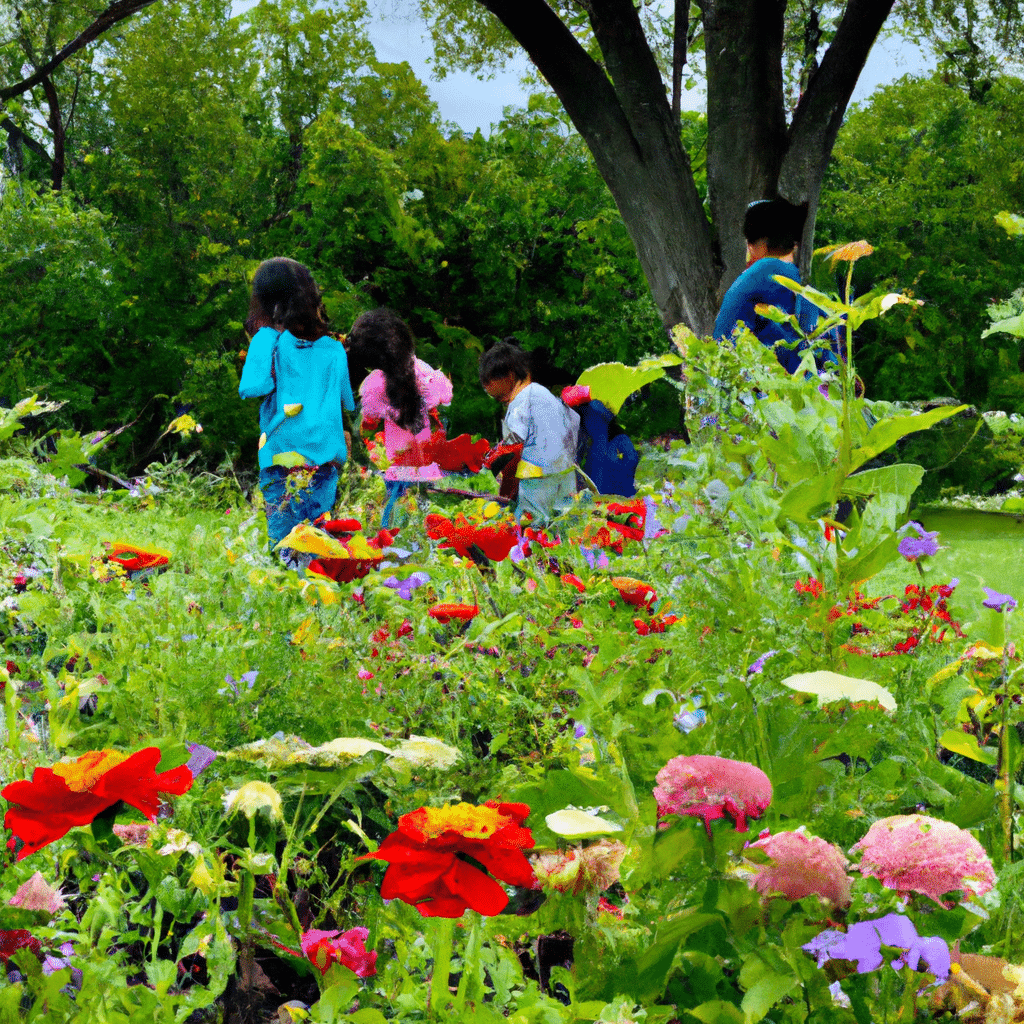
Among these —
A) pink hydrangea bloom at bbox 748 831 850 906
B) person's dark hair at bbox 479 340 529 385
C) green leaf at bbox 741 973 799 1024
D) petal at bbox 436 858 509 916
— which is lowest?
green leaf at bbox 741 973 799 1024

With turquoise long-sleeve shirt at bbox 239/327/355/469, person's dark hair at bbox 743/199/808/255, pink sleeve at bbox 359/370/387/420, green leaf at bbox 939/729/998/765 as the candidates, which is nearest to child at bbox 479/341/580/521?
pink sleeve at bbox 359/370/387/420

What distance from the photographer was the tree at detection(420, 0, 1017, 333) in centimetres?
616

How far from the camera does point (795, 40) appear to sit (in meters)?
9.02

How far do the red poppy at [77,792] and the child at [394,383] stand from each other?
346cm

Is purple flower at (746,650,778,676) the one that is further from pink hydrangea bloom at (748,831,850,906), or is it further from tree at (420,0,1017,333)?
tree at (420,0,1017,333)

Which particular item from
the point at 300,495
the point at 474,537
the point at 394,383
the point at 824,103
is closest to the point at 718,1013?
the point at 474,537

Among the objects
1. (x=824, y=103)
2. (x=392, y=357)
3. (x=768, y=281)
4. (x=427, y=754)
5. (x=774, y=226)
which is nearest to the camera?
(x=427, y=754)

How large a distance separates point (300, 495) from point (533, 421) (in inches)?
55.8

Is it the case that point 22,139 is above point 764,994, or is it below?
above

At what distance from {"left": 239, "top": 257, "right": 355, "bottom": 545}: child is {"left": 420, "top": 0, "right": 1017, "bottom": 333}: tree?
283cm

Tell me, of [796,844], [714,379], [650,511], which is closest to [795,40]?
[650,511]

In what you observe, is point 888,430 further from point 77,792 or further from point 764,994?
point 77,792

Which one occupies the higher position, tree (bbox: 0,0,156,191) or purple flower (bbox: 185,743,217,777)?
tree (bbox: 0,0,156,191)

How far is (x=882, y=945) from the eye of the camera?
2.95 feet
